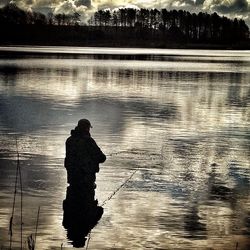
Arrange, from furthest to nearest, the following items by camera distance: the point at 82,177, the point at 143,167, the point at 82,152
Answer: the point at 143,167 < the point at 82,177 < the point at 82,152

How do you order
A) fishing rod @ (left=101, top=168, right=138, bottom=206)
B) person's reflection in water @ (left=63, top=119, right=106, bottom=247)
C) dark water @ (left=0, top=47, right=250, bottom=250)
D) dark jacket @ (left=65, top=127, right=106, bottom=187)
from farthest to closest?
fishing rod @ (left=101, top=168, right=138, bottom=206)
dark jacket @ (left=65, top=127, right=106, bottom=187)
person's reflection in water @ (left=63, top=119, right=106, bottom=247)
dark water @ (left=0, top=47, right=250, bottom=250)

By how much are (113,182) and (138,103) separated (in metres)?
22.4

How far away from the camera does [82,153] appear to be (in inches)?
495

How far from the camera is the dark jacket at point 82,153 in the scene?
1255 centimetres

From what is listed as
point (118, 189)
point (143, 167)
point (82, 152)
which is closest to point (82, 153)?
point (82, 152)

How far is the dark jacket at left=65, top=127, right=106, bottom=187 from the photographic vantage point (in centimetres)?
1255

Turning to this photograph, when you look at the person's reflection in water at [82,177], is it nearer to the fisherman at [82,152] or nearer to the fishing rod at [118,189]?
the fisherman at [82,152]

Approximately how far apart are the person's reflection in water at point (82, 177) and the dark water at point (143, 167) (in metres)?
0.21

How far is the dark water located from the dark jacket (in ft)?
3.15

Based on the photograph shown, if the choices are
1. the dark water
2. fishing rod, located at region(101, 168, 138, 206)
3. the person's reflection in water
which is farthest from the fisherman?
fishing rod, located at region(101, 168, 138, 206)

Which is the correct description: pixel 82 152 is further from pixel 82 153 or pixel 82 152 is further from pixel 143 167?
pixel 143 167

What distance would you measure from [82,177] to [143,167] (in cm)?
602

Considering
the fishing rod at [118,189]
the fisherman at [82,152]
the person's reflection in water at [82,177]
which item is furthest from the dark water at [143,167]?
the fisherman at [82,152]

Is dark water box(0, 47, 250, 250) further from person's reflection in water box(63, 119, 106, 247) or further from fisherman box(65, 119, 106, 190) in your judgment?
fisherman box(65, 119, 106, 190)
